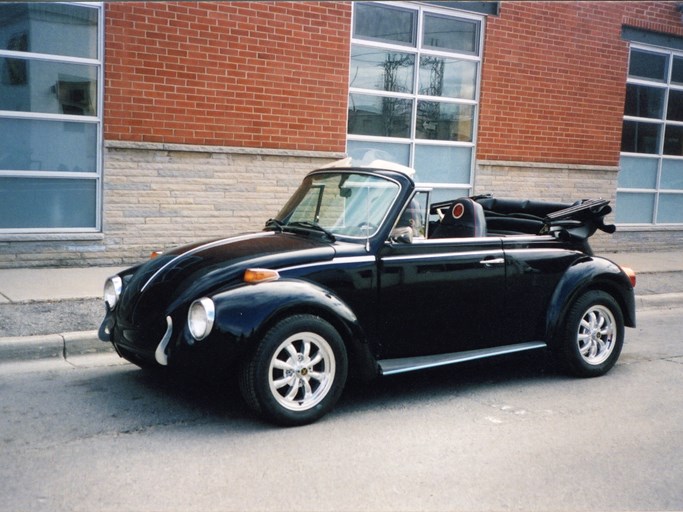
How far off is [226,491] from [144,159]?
6.71 metres

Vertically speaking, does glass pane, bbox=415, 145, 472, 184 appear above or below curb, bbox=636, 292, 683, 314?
above

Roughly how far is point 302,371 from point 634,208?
11.6m

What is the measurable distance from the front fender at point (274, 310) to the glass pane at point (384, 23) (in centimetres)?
717

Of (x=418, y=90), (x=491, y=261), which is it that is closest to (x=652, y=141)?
(x=418, y=90)

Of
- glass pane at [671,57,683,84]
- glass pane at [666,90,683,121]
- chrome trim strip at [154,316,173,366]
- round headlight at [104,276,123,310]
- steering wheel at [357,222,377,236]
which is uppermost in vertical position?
glass pane at [671,57,683,84]

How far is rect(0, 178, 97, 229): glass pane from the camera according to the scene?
9.39 meters

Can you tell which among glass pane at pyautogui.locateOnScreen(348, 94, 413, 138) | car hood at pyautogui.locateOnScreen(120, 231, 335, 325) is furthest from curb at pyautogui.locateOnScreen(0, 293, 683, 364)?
glass pane at pyautogui.locateOnScreen(348, 94, 413, 138)

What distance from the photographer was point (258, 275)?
194 inches

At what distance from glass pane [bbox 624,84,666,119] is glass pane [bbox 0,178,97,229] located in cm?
965

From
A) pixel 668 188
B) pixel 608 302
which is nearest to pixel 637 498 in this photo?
pixel 608 302

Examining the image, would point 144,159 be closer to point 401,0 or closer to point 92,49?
point 92,49

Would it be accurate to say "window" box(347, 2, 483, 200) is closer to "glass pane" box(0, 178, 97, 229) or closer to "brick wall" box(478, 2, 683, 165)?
"brick wall" box(478, 2, 683, 165)

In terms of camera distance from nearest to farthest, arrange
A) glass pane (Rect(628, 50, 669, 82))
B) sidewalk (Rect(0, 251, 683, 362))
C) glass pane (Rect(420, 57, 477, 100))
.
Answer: sidewalk (Rect(0, 251, 683, 362)) → glass pane (Rect(420, 57, 477, 100)) → glass pane (Rect(628, 50, 669, 82))

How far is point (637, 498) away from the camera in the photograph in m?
3.94
